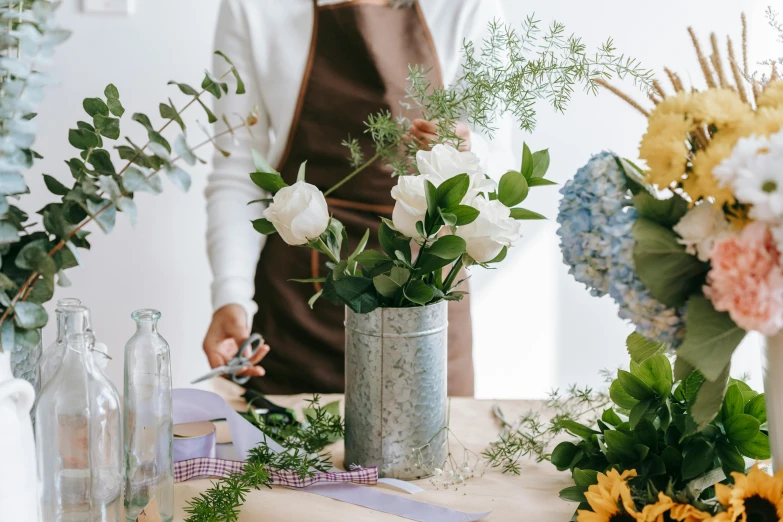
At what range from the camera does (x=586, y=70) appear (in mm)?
762

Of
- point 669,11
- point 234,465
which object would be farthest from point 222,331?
Answer: point 669,11

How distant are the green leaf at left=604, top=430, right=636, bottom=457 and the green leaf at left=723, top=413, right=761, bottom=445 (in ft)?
0.26

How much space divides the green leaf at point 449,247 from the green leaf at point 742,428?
0.27m

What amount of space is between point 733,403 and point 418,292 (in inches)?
11.6

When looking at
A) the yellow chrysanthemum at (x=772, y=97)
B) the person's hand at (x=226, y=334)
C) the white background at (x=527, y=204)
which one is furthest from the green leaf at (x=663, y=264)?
the white background at (x=527, y=204)

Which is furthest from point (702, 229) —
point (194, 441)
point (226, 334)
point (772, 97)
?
point (226, 334)

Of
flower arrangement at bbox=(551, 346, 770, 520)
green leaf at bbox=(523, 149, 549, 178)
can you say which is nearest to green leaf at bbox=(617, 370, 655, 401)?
flower arrangement at bbox=(551, 346, 770, 520)

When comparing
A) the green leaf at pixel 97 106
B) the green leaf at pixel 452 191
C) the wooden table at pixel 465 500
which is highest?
the green leaf at pixel 97 106

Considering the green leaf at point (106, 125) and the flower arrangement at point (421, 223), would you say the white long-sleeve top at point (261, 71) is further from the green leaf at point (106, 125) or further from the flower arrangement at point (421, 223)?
the green leaf at point (106, 125)

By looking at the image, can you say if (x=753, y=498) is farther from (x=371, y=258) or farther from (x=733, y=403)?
(x=371, y=258)

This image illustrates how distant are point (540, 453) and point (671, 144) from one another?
450 mm

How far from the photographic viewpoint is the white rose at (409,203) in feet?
2.21

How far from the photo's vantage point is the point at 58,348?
62cm

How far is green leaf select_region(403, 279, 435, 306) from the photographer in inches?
27.6
